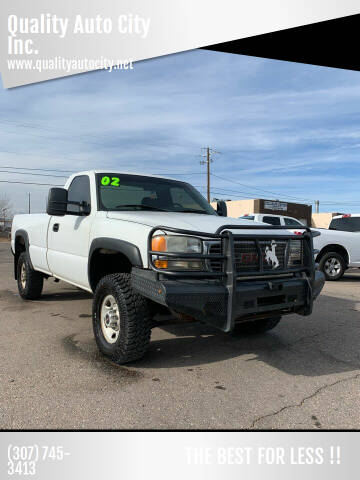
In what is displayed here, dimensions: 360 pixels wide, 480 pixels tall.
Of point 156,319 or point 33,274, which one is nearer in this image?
point 156,319

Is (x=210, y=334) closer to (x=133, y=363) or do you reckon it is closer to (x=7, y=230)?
(x=133, y=363)

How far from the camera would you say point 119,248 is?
137 inches

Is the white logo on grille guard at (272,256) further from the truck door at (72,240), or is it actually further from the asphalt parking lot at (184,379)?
the truck door at (72,240)

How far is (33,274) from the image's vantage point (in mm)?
6137

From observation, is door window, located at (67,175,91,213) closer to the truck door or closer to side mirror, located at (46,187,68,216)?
the truck door

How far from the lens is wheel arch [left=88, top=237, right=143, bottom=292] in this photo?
3568mm

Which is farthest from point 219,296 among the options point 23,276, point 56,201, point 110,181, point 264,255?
point 23,276

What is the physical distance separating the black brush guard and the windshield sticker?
151 centimetres

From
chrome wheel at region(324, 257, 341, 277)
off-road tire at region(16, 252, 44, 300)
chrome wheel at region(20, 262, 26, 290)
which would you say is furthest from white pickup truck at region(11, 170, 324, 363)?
chrome wheel at region(324, 257, 341, 277)

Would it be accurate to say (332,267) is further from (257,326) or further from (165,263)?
(165,263)

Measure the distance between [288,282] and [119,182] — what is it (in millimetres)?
2286

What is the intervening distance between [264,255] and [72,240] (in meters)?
2.37

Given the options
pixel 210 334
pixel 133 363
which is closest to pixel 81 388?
pixel 133 363

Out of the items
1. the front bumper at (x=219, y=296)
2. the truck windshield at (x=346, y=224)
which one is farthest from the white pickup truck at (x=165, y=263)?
the truck windshield at (x=346, y=224)
